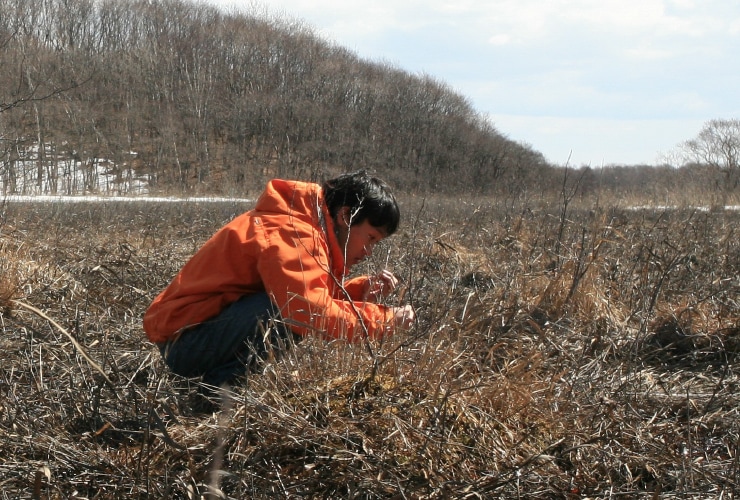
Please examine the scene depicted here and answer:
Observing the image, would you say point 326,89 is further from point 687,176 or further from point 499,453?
point 499,453

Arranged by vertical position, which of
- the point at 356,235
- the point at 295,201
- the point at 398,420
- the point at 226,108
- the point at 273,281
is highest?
the point at 226,108

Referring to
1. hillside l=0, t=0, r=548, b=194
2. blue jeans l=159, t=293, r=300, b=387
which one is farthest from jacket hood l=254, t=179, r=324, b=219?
hillside l=0, t=0, r=548, b=194

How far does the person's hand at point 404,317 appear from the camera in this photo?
2.68 metres

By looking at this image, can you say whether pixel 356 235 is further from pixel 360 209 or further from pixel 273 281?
pixel 273 281

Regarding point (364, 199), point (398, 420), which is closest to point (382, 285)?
point (364, 199)

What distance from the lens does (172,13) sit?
42125mm

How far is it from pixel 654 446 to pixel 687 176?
2221 cm

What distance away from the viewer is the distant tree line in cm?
3025

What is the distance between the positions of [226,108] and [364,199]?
1340 inches

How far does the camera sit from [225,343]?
2682 mm

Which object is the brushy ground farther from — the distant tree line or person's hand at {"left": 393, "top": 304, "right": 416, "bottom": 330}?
the distant tree line

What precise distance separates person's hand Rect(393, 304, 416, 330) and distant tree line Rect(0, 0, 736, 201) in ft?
77.9

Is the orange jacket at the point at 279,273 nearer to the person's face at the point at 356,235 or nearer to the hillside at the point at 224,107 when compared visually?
the person's face at the point at 356,235

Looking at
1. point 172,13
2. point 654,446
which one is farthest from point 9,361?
point 172,13
